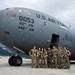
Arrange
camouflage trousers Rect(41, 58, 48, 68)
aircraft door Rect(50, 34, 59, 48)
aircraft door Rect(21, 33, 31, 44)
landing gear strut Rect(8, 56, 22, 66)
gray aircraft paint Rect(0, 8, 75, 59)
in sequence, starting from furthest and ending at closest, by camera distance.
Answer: aircraft door Rect(50, 34, 59, 48), landing gear strut Rect(8, 56, 22, 66), aircraft door Rect(21, 33, 31, 44), camouflage trousers Rect(41, 58, 48, 68), gray aircraft paint Rect(0, 8, 75, 59)

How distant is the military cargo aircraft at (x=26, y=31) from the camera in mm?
16031

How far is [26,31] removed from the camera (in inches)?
658

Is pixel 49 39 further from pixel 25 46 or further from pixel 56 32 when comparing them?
pixel 25 46

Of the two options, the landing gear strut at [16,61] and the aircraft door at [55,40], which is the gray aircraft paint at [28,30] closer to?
the aircraft door at [55,40]

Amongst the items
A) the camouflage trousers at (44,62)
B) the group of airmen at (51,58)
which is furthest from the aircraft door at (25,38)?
the camouflage trousers at (44,62)

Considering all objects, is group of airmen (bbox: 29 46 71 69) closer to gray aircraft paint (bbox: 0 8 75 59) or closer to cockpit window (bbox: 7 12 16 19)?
gray aircraft paint (bbox: 0 8 75 59)

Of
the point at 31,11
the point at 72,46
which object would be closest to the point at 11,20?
the point at 31,11

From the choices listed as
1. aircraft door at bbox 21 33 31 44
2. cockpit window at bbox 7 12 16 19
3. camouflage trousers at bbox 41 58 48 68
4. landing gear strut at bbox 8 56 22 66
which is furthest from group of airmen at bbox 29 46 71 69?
cockpit window at bbox 7 12 16 19

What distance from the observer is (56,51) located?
55.0 feet

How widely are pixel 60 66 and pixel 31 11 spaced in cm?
523

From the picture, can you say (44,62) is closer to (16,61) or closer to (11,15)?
(16,61)

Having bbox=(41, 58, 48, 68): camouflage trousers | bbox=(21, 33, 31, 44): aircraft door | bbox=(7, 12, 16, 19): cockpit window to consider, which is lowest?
bbox=(41, 58, 48, 68): camouflage trousers

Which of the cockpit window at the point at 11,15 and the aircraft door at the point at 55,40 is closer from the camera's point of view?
the cockpit window at the point at 11,15

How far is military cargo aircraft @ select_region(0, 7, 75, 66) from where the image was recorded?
1603cm
